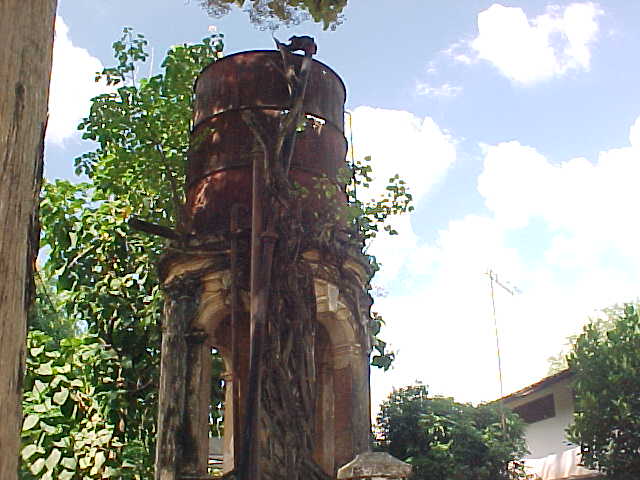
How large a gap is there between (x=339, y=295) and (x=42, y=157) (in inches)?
320

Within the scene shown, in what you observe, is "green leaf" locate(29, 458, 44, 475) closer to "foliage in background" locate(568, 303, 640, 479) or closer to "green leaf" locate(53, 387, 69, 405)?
"green leaf" locate(53, 387, 69, 405)

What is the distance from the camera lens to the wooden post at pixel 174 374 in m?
9.10

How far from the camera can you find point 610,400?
49.5 feet

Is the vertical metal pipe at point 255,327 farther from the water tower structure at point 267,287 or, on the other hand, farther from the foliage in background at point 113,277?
the foliage in background at point 113,277

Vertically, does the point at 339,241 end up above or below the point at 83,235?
below

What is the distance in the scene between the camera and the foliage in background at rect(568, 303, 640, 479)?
14.6 m

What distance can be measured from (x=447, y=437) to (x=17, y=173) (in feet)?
52.9

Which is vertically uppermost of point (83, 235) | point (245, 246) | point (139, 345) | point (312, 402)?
point (83, 235)

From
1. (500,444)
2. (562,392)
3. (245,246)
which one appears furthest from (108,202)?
(562,392)

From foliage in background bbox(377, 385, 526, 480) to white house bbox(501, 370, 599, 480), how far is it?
1831 millimetres

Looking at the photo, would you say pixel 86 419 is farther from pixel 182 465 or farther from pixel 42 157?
pixel 42 157

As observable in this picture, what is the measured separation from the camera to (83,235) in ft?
42.6

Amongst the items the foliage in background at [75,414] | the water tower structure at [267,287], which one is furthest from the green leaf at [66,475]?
the water tower structure at [267,287]

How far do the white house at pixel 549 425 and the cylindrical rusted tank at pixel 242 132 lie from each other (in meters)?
10.3
